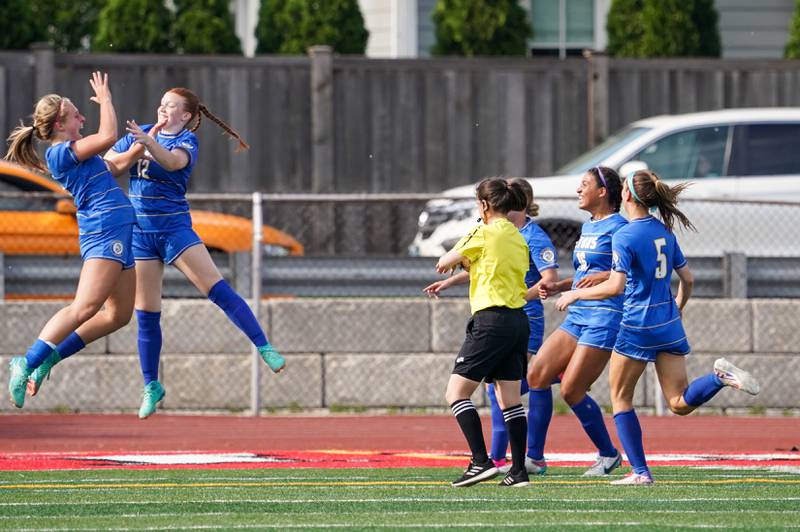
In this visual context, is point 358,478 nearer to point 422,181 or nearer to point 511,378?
point 511,378

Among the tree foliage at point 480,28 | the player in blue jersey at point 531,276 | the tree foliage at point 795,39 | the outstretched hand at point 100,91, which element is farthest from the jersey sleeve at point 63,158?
the tree foliage at point 795,39

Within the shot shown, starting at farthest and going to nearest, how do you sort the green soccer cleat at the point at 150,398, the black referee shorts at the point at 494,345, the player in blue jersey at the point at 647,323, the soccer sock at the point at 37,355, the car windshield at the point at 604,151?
the car windshield at the point at 604,151 → the green soccer cleat at the point at 150,398 → the soccer sock at the point at 37,355 → the player in blue jersey at the point at 647,323 → the black referee shorts at the point at 494,345

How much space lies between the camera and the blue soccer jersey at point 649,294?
8.77 meters

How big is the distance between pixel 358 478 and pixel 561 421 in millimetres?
4828

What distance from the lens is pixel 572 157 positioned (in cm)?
2045

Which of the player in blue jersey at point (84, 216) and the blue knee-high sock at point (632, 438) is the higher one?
the player in blue jersey at point (84, 216)

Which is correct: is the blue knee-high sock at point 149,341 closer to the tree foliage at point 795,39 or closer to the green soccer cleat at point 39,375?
the green soccer cleat at point 39,375

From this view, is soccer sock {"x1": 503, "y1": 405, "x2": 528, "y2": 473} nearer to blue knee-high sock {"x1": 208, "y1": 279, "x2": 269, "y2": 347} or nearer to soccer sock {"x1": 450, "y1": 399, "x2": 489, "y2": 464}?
soccer sock {"x1": 450, "y1": 399, "x2": 489, "y2": 464}

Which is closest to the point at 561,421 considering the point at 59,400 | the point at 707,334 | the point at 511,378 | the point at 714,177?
the point at 707,334

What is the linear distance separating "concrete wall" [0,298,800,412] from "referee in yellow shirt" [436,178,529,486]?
19.2 ft

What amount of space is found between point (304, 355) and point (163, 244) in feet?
16.9

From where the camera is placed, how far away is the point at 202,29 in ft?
69.1

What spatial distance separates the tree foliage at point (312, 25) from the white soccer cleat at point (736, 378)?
13.3m

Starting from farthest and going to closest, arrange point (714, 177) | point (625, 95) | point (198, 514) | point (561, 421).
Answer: point (625, 95) < point (714, 177) < point (561, 421) < point (198, 514)
